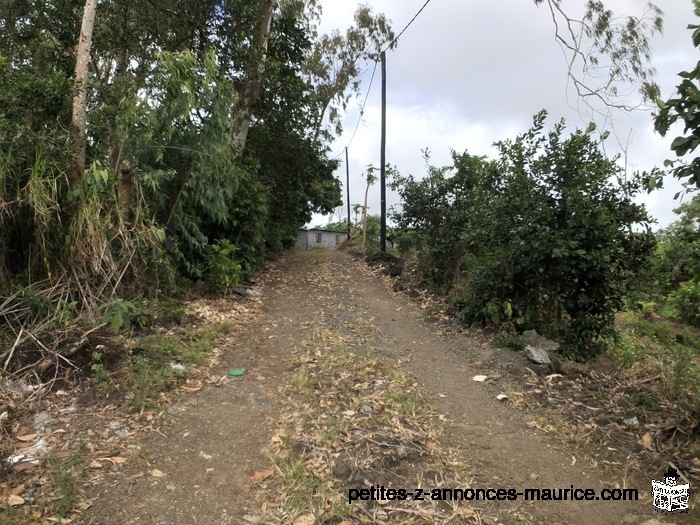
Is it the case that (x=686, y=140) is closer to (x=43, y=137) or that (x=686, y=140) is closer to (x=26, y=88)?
(x=43, y=137)

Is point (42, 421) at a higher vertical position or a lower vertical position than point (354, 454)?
higher

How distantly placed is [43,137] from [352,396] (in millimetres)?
4284

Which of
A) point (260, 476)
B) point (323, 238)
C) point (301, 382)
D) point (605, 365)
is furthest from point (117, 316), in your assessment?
point (323, 238)

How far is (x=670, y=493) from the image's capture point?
9.16ft

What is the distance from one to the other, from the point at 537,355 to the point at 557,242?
134cm

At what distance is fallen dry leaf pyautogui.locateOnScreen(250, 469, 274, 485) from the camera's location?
9.45ft

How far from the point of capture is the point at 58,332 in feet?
13.5

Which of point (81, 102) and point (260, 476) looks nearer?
point (260, 476)

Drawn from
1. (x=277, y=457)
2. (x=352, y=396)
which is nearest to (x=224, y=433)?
(x=277, y=457)

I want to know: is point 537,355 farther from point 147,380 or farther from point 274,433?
point 147,380

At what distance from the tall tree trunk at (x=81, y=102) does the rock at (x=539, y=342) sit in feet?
18.4

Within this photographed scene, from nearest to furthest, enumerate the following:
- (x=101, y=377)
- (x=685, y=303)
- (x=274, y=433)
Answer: (x=274, y=433) → (x=101, y=377) → (x=685, y=303)

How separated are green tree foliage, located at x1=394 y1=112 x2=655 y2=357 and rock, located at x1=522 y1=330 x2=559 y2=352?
0.25 meters

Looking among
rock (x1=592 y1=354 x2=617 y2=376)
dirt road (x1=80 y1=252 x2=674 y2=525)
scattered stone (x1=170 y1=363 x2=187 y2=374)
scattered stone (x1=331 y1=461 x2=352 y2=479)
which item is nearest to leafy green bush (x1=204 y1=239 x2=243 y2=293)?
dirt road (x1=80 y1=252 x2=674 y2=525)
